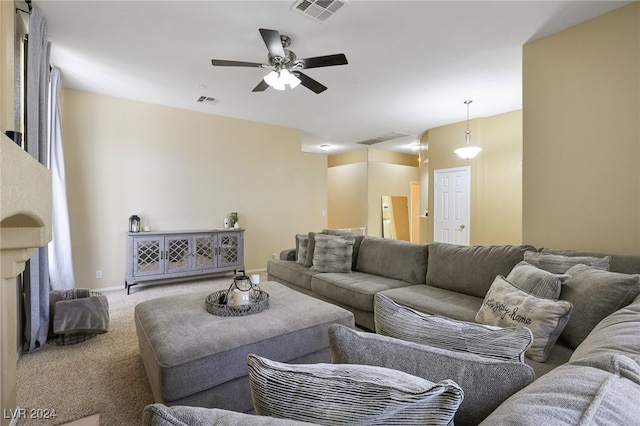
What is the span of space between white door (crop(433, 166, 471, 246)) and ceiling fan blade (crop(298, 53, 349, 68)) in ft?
12.7

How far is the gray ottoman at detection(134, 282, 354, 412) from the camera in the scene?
1498 millimetres

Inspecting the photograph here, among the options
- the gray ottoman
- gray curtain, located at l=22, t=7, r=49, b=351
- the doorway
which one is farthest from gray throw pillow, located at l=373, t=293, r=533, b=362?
the doorway

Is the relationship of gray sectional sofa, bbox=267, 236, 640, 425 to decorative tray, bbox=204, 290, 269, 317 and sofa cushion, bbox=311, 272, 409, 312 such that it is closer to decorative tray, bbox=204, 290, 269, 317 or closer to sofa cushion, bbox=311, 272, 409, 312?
sofa cushion, bbox=311, 272, 409, 312

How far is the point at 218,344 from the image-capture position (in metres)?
1.61

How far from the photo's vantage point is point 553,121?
2.82 meters

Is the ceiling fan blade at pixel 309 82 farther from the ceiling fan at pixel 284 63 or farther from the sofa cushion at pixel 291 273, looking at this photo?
the sofa cushion at pixel 291 273

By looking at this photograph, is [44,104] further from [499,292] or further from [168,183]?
[499,292]

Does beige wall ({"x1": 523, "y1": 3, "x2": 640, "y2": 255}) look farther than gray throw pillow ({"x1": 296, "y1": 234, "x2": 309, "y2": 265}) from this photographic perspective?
No

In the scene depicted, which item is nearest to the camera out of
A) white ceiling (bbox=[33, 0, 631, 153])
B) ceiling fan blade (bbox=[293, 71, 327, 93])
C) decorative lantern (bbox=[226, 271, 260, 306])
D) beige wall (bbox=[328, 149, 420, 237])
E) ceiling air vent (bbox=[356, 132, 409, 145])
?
decorative lantern (bbox=[226, 271, 260, 306])

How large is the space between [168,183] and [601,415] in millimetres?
5170

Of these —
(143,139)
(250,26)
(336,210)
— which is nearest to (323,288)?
(250,26)

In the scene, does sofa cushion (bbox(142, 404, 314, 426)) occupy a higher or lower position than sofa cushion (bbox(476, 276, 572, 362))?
higher

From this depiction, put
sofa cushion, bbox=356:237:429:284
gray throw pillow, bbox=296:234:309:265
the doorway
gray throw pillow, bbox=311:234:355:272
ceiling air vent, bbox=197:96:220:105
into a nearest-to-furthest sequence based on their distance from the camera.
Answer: sofa cushion, bbox=356:237:429:284 < gray throw pillow, bbox=311:234:355:272 < gray throw pillow, bbox=296:234:309:265 < ceiling air vent, bbox=197:96:220:105 < the doorway

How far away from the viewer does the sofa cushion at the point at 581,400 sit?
1.52 feet
